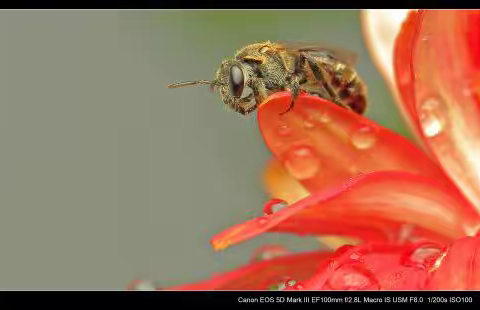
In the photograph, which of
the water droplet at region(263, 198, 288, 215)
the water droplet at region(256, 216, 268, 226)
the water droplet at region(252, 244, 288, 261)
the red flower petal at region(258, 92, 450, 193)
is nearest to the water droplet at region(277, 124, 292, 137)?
the red flower petal at region(258, 92, 450, 193)

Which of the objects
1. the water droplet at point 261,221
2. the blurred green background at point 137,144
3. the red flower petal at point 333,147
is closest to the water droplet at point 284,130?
the red flower petal at point 333,147

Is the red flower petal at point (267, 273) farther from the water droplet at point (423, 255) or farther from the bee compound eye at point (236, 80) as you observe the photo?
the bee compound eye at point (236, 80)

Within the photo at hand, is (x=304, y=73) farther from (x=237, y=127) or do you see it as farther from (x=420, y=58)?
(x=237, y=127)

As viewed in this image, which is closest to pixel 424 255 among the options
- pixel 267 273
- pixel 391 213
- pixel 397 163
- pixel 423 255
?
pixel 423 255

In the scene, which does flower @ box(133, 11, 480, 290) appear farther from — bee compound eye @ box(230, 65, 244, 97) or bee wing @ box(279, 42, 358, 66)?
bee wing @ box(279, 42, 358, 66)

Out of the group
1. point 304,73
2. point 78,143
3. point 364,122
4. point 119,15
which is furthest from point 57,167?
point 364,122
